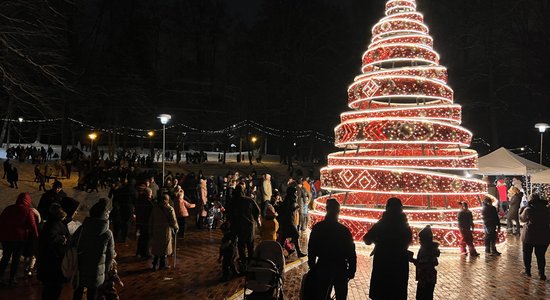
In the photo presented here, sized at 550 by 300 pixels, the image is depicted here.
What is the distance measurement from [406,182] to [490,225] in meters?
2.32

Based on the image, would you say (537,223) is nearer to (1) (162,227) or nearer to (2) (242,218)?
(2) (242,218)

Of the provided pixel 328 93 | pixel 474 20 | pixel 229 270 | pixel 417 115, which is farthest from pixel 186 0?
pixel 229 270

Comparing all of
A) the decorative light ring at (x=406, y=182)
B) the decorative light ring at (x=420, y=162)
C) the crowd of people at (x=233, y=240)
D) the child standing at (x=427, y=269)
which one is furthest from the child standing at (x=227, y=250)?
the decorative light ring at (x=420, y=162)

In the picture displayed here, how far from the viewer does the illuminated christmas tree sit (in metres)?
11.3

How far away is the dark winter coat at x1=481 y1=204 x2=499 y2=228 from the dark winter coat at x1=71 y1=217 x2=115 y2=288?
30.4ft

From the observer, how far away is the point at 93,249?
5.57 meters

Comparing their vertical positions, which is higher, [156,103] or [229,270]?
[156,103]

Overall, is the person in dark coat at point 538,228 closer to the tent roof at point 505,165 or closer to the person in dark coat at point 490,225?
the person in dark coat at point 490,225

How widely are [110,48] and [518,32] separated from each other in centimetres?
3157

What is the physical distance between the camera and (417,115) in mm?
12250

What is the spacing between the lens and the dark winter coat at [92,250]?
18.3 feet

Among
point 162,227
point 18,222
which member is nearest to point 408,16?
point 162,227

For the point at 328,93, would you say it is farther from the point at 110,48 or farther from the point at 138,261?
the point at 138,261

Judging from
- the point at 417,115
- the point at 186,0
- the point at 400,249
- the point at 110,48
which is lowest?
the point at 400,249
